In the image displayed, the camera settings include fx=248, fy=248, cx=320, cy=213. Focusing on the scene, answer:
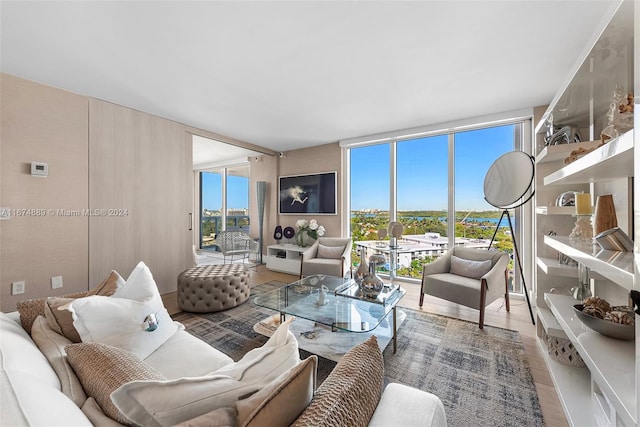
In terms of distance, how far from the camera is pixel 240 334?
2275mm

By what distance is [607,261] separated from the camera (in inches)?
37.2

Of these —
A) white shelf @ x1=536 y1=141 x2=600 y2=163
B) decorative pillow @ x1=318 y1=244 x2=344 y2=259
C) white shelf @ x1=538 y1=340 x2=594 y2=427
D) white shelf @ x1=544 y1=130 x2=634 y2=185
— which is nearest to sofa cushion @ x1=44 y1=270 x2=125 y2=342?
white shelf @ x1=544 y1=130 x2=634 y2=185

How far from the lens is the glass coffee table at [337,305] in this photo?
1.83m

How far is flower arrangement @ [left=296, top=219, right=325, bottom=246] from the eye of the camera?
15.3 feet

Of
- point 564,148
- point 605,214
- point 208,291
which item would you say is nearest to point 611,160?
point 605,214

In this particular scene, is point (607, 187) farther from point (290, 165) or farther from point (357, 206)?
point (290, 165)

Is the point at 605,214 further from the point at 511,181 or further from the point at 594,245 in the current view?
the point at 511,181

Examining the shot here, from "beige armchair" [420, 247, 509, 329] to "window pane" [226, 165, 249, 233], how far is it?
452 cm

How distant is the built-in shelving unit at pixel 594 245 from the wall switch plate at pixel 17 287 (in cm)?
416

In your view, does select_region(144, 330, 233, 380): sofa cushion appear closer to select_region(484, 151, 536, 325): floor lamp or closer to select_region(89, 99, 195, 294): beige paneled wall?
select_region(89, 99, 195, 294): beige paneled wall

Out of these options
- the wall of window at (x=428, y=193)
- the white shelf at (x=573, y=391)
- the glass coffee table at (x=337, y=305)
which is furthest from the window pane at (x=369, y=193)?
the white shelf at (x=573, y=391)

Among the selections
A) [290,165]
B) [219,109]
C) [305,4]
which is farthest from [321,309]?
[290,165]

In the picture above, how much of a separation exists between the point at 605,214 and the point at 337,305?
1.79 m

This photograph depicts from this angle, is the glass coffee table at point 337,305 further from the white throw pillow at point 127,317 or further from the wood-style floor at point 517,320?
the white throw pillow at point 127,317
